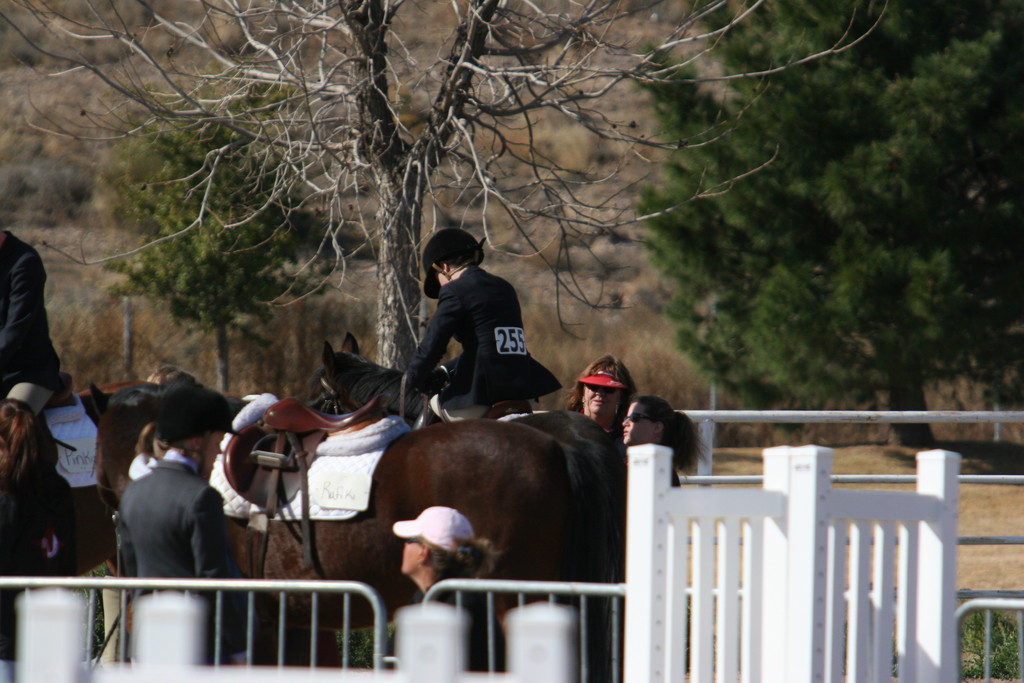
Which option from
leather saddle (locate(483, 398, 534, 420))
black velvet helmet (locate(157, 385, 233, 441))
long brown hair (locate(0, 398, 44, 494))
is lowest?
long brown hair (locate(0, 398, 44, 494))

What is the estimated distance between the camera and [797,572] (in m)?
3.13

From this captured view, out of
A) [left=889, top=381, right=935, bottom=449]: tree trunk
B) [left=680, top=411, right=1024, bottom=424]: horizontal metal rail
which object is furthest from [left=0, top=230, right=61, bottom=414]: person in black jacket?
[left=889, top=381, right=935, bottom=449]: tree trunk

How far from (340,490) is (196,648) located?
270cm

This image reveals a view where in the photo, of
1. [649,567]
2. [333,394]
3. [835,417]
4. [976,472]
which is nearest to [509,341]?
[333,394]

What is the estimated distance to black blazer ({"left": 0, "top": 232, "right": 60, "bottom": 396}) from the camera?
5.71 metres

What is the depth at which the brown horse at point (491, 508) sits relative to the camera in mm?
4664

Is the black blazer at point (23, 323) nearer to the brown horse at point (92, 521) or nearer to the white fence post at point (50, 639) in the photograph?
the brown horse at point (92, 521)

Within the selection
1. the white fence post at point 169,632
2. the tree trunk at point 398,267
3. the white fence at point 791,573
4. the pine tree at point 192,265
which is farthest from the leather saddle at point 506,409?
the pine tree at point 192,265

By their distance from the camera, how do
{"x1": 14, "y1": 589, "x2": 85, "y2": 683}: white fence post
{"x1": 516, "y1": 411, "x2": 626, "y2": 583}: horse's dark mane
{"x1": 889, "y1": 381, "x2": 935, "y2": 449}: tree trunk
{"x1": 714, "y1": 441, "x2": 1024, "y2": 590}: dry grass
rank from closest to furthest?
{"x1": 14, "y1": 589, "x2": 85, "y2": 683}: white fence post → {"x1": 516, "y1": 411, "x2": 626, "y2": 583}: horse's dark mane → {"x1": 714, "y1": 441, "x2": 1024, "y2": 590}: dry grass → {"x1": 889, "y1": 381, "x2": 935, "y2": 449}: tree trunk

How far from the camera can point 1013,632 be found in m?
7.85

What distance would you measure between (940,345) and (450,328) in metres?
13.3

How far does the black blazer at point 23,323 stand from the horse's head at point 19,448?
4.56ft

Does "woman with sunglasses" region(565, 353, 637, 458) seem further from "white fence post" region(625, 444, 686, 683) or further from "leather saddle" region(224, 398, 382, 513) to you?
"white fence post" region(625, 444, 686, 683)

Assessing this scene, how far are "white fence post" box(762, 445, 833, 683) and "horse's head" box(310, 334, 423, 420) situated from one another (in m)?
2.54
